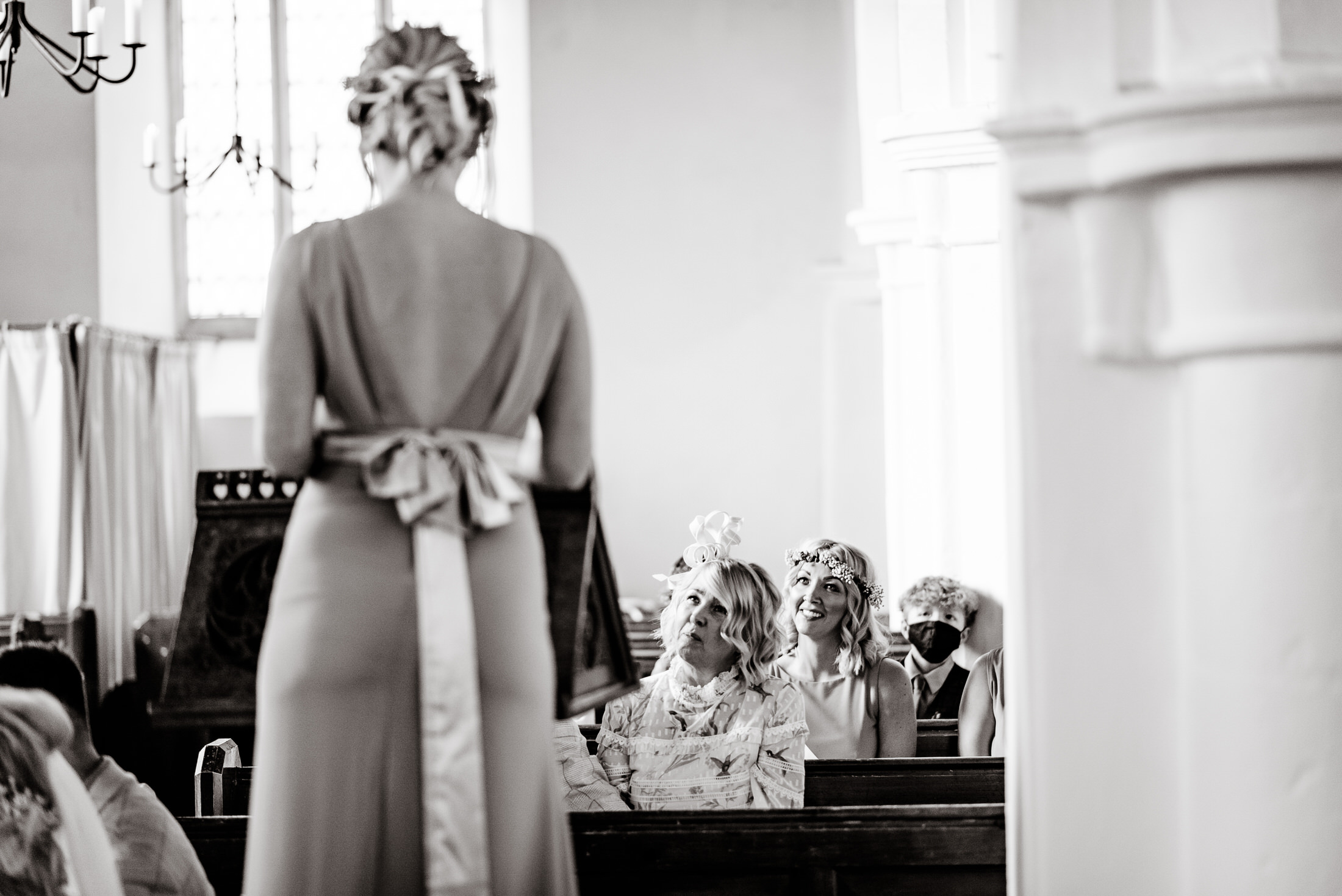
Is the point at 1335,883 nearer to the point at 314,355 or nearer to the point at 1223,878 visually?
the point at 1223,878

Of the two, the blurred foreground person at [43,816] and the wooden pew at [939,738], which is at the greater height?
the blurred foreground person at [43,816]

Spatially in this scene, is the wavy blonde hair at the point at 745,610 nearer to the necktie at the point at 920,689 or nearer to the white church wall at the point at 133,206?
the necktie at the point at 920,689

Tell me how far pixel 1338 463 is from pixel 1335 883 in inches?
23.2

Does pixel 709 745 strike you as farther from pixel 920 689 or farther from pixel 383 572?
pixel 920 689

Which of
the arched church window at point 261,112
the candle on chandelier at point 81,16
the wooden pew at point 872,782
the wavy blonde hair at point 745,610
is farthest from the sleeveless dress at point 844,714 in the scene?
the arched church window at point 261,112

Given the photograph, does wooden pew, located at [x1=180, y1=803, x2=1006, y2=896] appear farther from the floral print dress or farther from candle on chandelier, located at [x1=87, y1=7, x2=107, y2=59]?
candle on chandelier, located at [x1=87, y1=7, x2=107, y2=59]

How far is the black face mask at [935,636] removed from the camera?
5.68 metres

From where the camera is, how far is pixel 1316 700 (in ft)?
7.28

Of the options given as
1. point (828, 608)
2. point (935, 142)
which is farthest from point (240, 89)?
point (828, 608)

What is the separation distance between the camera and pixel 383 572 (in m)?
2.03

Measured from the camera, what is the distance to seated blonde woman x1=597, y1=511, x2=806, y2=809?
12.1 ft

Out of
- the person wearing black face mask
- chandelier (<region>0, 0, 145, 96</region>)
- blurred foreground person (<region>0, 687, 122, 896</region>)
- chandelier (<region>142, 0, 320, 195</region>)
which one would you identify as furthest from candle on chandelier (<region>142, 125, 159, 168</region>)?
blurred foreground person (<region>0, 687, 122, 896</region>)

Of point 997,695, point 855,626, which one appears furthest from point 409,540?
point 997,695

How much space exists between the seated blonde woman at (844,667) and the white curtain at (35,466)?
6227 mm
